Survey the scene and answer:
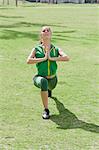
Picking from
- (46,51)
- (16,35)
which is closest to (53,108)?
(46,51)

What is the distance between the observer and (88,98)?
8.25 m

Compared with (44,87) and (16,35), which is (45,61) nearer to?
(44,87)

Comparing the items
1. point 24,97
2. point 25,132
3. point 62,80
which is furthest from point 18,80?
point 25,132

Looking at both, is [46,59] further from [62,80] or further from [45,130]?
[62,80]

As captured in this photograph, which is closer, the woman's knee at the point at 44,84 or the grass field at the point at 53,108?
the grass field at the point at 53,108

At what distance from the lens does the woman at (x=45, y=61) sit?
6812 millimetres

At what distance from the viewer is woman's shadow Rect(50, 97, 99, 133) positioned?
6492 mm

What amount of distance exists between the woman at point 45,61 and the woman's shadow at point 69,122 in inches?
7.5

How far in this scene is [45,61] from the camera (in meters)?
6.93

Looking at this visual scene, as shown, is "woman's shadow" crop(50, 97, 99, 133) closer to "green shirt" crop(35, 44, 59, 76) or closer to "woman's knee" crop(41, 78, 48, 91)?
"woman's knee" crop(41, 78, 48, 91)

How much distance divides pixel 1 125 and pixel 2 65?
16.8 ft

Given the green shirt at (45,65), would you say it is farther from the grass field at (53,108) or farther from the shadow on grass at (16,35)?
the shadow on grass at (16,35)

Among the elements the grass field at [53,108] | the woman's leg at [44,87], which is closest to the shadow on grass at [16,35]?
the grass field at [53,108]

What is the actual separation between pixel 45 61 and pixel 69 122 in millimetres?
935
